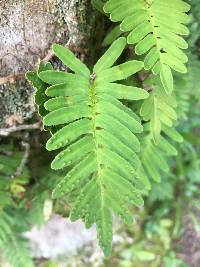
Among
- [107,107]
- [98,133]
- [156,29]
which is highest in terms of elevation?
[156,29]

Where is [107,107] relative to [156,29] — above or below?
below

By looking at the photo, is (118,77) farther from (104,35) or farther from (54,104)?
(104,35)

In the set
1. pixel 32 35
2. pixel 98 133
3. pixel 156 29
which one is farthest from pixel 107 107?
pixel 32 35

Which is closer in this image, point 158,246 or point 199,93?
point 199,93

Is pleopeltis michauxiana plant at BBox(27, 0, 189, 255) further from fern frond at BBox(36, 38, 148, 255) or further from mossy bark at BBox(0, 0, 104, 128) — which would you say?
mossy bark at BBox(0, 0, 104, 128)

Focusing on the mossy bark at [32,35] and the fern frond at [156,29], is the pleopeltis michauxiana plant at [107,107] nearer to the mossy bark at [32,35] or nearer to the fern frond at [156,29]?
the fern frond at [156,29]

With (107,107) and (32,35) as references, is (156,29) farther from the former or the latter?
(32,35)

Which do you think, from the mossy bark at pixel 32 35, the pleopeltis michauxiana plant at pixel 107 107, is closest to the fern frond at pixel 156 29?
the pleopeltis michauxiana plant at pixel 107 107

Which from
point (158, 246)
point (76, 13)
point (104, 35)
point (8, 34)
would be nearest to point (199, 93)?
point (104, 35)
